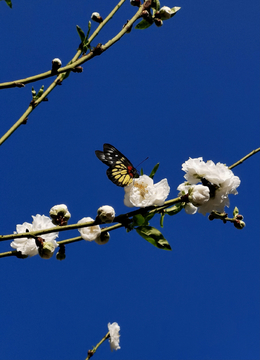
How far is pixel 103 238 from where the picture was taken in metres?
1.79

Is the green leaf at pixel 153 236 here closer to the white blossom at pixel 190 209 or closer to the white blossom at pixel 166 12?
the white blossom at pixel 190 209

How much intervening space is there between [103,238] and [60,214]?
32cm

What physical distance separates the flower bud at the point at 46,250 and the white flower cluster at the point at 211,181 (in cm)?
90

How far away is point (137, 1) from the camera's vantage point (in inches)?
89.9

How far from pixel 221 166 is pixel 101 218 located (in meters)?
0.84

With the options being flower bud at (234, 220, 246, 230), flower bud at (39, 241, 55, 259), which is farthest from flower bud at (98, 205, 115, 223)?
flower bud at (234, 220, 246, 230)

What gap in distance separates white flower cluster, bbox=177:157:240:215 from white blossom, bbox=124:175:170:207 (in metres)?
0.16

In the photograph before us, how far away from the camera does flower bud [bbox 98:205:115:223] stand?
1.46m

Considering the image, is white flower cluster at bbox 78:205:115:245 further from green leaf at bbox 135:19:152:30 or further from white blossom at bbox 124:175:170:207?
green leaf at bbox 135:19:152:30

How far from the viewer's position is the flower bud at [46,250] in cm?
169

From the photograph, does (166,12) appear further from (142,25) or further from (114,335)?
(114,335)

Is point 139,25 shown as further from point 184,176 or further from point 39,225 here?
point 39,225

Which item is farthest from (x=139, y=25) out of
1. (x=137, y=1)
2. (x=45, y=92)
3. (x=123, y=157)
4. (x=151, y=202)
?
(x=151, y=202)

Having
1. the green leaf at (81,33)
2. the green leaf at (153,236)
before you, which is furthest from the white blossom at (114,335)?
the green leaf at (81,33)
